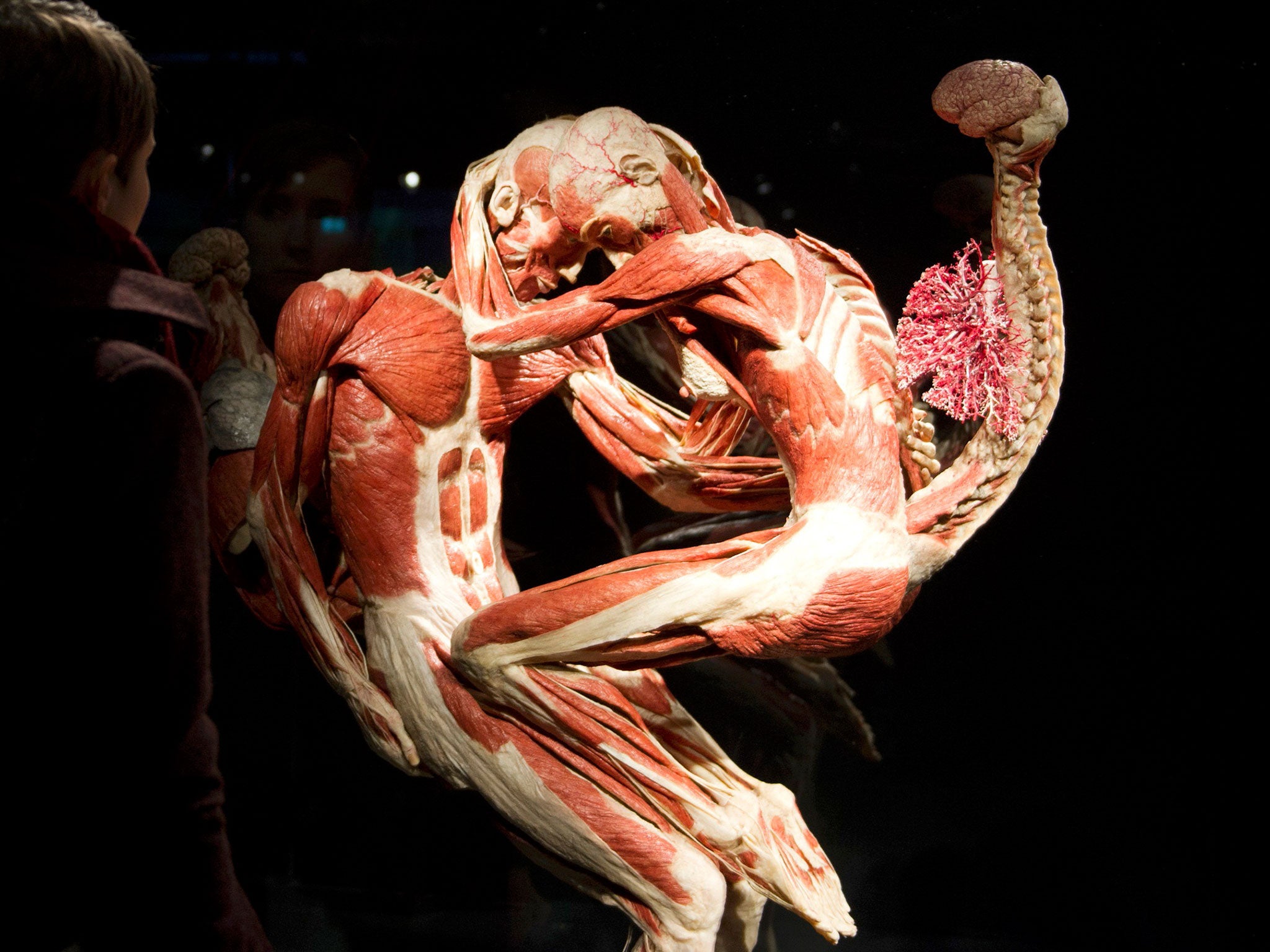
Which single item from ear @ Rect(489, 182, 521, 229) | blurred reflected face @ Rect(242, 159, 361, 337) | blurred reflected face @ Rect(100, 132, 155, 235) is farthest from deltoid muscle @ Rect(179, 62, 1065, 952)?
blurred reflected face @ Rect(100, 132, 155, 235)

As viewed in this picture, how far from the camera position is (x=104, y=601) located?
812mm

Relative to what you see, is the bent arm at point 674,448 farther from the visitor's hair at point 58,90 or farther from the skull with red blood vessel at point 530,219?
the visitor's hair at point 58,90

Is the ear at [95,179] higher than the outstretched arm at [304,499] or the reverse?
higher

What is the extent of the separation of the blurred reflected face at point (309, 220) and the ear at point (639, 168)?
0.51 metres

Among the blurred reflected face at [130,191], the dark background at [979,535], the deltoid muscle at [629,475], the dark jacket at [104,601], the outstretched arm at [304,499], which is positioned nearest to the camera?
the dark jacket at [104,601]

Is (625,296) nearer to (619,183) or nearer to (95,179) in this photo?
(619,183)

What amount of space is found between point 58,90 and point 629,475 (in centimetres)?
84

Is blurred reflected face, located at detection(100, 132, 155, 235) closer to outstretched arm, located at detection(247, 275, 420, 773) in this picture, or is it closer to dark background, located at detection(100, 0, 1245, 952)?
outstretched arm, located at detection(247, 275, 420, 773)

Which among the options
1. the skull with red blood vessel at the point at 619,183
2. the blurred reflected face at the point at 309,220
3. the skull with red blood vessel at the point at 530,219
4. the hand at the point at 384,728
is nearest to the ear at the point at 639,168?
the skull with red blood vessel at the point at 619,183

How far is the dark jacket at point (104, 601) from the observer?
2.61 ft

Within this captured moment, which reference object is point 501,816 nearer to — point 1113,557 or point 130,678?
point 130,678

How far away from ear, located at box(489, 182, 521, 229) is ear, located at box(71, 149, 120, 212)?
0.58 meters

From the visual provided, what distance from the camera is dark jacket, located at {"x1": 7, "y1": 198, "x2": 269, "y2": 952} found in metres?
0.79

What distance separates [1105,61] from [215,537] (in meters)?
1.39
